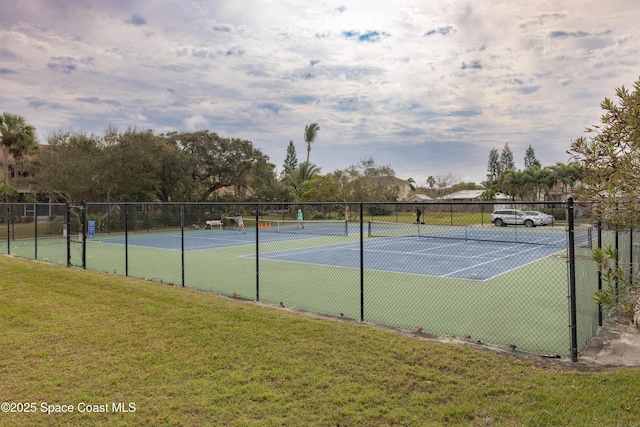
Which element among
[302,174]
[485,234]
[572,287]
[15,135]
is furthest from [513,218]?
[15,135]

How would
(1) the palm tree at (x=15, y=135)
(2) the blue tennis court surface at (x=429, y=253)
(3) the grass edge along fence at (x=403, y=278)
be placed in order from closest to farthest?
1. (3) the grass edge along fence at (x=403, y=278)
2. (2) the blue tennis court surface at (x=429, y=253)
3. (1) the palm tree at (x=15, y=135)

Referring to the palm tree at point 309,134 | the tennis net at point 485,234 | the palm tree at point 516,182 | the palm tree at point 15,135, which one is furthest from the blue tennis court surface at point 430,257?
the palm tree at point 309,134

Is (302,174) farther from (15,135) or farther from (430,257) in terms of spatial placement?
(430,257)

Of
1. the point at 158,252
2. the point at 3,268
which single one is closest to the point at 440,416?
the point at 3,268

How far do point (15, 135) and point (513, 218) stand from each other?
43622 mm

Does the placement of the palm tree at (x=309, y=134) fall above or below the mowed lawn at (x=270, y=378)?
above

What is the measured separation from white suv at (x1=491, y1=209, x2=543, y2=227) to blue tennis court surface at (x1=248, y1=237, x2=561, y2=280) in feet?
34.8

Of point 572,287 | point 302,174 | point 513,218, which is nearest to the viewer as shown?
point 572,287

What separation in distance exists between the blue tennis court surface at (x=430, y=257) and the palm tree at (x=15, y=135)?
34396 mm

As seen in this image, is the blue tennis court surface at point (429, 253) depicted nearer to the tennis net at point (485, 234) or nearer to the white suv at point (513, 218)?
the tennis net at point (485, 234)

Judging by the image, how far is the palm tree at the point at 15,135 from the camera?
131 ft

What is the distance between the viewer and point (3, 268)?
12.0 meters

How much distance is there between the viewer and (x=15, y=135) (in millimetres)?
40156

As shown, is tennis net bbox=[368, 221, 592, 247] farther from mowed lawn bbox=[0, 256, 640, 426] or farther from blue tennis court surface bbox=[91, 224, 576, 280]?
mowed lawn bbox=[0, 256, 640, 426]
